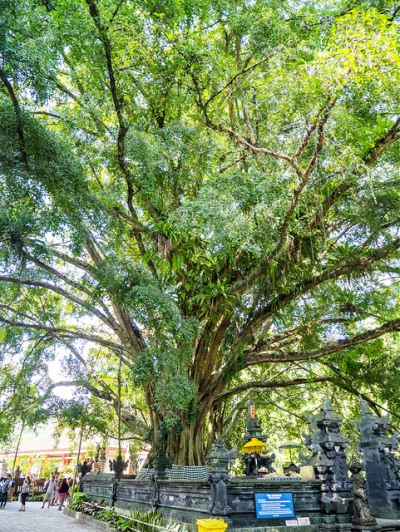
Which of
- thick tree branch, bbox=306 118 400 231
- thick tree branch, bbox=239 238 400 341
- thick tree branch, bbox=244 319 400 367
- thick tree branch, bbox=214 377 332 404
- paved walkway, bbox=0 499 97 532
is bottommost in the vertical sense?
paved walkway, bbox=0 499 97 532

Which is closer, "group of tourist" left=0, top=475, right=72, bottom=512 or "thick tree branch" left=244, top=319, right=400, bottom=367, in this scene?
"thick tree branch" left=244, top=319, right=400, bottom=367

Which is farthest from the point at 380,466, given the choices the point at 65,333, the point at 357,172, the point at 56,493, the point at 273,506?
the point at 56,493

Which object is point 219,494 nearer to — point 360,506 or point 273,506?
point 273,506

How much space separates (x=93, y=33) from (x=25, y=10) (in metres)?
0.94

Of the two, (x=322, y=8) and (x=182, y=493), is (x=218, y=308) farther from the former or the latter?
(x=322, y=8)

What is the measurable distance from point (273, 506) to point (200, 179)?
630cm

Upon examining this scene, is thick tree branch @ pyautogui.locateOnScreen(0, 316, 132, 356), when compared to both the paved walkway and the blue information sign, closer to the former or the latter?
the paved walkway

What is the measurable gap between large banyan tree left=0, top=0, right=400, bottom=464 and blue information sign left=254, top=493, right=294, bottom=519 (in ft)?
6.15

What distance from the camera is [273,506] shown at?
6.06m

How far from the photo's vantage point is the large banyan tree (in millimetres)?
5762

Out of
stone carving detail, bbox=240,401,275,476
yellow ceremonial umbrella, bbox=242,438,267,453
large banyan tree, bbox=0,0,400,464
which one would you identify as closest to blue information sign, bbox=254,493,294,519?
large banyan tree, bbox=0,0,400,464

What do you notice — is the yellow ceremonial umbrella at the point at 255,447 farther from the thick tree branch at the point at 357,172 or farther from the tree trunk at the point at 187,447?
the thick tree branch at the point at 357,172

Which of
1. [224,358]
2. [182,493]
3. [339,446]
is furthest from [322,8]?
[182,493]

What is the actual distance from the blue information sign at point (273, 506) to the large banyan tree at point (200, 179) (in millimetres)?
1875
